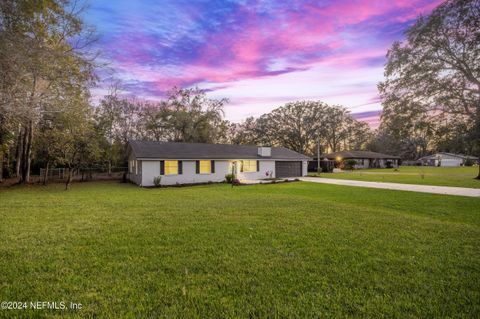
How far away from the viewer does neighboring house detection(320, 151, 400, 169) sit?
40750mm

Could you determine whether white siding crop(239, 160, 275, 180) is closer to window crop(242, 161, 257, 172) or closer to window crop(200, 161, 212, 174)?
window crop(242, 161, 257, 172)

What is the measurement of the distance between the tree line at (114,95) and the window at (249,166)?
11335 millimetres

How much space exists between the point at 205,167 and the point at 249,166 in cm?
453

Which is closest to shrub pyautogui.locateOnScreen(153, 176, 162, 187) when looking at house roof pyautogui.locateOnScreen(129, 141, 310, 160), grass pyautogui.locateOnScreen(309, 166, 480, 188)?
house roof pyautogui.locateOnScreen(129, 141, 310, 160)

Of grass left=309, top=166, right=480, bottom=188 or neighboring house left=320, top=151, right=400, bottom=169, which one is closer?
grass left=309, top=166, right=480, bottom=188

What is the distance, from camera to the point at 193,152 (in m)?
19.7

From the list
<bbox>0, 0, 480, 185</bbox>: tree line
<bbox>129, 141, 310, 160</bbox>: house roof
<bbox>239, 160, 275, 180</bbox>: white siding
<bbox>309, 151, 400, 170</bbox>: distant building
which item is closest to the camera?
<bbox>0, 0, 480, 185</bbox>: tree line

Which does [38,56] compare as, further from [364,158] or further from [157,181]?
[364,158]

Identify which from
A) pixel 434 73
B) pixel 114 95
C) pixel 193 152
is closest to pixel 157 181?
pixel 193 152

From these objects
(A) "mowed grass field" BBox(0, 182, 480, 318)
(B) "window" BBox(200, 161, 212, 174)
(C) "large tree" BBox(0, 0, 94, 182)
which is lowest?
(A) "mowed grass field" BBox(0, 182, 480, 318)

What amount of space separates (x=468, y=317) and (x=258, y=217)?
4.75 metres

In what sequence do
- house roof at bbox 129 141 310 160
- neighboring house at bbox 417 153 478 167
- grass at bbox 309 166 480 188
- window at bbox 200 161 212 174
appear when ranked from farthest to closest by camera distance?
neighboring house at bbox 417 153 478 167
window at bbox 200 161 212 174
house roof at bbox 129 141 310 160
grass at bbox 309 166 480 188

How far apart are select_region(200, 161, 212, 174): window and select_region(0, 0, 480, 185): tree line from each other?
8.62 metres

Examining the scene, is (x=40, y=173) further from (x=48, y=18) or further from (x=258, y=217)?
(x=258, y=217)
